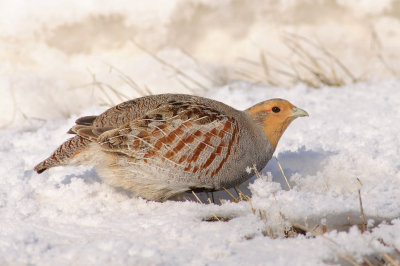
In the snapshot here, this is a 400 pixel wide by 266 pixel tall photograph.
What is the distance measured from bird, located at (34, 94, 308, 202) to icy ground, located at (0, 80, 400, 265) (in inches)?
5.7

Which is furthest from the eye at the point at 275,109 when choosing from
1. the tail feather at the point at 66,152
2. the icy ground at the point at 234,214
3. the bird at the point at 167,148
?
the tail feather at the point at 66,152

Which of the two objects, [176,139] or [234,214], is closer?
[234,214]

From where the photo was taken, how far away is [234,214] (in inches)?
111

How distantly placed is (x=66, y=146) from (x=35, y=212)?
42 centimetres

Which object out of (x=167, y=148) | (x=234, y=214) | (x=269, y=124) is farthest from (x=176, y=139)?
(x=269, y=124)

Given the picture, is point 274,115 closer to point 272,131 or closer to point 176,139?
point 272,131

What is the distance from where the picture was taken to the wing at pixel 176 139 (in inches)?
118

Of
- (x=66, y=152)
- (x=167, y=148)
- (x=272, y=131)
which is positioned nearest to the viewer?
(x=167, y=148)

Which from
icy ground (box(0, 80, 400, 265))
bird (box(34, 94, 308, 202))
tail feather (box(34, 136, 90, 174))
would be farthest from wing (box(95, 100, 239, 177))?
icy ground (box(0, 80, 400, 265))

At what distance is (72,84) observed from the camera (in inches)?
299

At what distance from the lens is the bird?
9.88ft

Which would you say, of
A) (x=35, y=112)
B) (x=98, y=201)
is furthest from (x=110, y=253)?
(x=35, y=112)

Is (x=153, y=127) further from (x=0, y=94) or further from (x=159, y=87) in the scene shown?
(x=0, y=94)

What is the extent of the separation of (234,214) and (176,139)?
528mm
